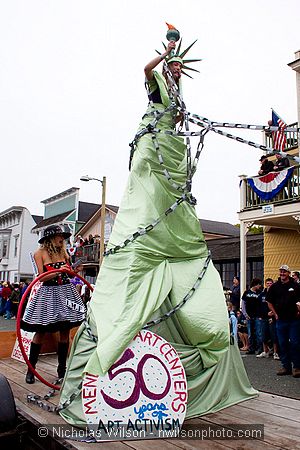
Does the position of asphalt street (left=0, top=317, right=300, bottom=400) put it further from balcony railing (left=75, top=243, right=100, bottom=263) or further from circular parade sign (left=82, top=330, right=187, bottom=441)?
balcony railing (left=75, top=243, right=100, bottom=263)

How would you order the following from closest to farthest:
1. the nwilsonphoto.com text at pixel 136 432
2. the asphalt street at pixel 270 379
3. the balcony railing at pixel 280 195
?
the nwilsonphoto.com text at pixel 136 432, the asphalt street at pixel 270 379, the balcony railing at pixel 280 195

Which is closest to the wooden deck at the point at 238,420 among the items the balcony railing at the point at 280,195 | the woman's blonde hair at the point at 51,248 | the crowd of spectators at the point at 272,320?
the woman's blonde hair at the point at 51,248

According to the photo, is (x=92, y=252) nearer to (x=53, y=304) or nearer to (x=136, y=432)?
(x=53, y=304)

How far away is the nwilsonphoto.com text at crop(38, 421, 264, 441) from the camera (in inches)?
105

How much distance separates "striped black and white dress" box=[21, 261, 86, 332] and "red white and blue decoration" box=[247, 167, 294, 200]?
31.6ft

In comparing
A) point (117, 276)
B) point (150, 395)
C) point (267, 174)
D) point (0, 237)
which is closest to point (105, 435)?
point (150, 395)

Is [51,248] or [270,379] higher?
[51,248]

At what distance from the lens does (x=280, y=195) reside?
43.3 ft

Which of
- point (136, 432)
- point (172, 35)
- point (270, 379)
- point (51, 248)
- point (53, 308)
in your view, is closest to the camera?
point (136, 432)

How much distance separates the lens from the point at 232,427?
2916 millimetres

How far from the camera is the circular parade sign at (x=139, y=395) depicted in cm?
272

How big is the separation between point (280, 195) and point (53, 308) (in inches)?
411

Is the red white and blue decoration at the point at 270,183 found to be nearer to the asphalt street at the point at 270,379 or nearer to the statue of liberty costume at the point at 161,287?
the asphalt street at the point at 270,379

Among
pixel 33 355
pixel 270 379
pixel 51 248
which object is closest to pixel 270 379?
pixel 270 379
